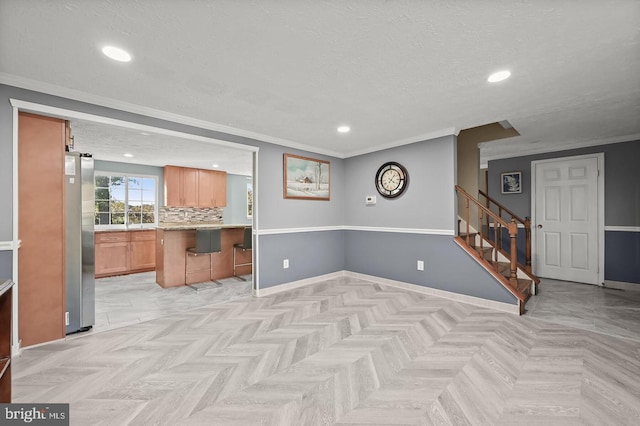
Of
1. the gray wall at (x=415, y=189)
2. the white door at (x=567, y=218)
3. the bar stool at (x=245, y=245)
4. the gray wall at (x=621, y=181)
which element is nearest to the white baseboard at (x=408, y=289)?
the gray wall at (x=415, y=189)

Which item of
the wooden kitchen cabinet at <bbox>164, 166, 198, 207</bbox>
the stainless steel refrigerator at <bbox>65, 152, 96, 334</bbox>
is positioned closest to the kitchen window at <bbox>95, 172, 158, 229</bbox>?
the wooden kitchen cabinet at <bbox>164, 166, 198, 207</bbox>

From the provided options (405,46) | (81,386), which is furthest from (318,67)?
(81,386)

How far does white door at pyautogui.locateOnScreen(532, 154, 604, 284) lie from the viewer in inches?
176

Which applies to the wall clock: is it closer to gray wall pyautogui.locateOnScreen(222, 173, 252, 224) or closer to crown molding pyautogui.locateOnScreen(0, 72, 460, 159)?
crown molding pyautogui.locateOnScreen(0, 72, 460, 159)

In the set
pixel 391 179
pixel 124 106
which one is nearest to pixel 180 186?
pixel 124 106

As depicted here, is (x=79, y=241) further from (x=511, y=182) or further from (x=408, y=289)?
(x=511, y=182)

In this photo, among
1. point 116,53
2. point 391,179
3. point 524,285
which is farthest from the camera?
point 391,179

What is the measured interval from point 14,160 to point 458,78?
12.1 feet

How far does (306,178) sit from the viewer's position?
15.1 ft

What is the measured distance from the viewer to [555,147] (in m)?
4.72

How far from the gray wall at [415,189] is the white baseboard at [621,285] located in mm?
2879

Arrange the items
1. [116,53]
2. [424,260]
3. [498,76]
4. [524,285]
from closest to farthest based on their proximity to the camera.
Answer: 1. [116,53]
2. [498,76]
3. [524,285]
4. [424,260]

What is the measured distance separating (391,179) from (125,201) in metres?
5.62

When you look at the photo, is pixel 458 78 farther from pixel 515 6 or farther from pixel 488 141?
pixel 488 141
